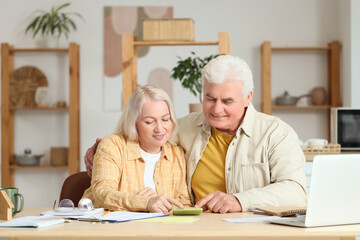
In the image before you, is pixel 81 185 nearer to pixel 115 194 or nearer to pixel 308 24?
pixel 115 194

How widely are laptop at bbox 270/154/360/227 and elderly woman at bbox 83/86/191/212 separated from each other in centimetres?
78

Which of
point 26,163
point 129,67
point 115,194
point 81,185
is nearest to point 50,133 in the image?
point 26,163

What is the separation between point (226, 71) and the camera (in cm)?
233

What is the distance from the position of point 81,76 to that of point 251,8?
191 cm

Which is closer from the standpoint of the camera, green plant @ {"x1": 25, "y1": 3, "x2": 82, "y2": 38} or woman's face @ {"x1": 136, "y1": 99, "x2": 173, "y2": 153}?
woman's face @ {"x1": 136, "y1": 99, "x2": 173, "y2": 153}

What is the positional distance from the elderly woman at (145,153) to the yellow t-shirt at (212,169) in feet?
0.18

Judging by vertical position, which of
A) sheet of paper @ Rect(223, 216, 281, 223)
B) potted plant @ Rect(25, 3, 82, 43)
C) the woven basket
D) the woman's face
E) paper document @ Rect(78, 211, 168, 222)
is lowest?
the woven basket

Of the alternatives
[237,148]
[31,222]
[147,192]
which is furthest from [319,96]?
[31,222]

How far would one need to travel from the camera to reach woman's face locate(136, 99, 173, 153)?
233cm

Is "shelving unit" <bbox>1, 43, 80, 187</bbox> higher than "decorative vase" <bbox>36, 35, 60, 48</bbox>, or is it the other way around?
"decorative vase" <bbox>36, 35, 60, 48</bbox>

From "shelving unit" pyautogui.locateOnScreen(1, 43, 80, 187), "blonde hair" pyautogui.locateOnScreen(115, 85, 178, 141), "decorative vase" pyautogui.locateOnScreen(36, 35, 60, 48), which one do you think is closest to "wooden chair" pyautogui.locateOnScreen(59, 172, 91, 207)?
"blonde hair" pyautogui.locateOnScreen(115, 85, 178, 141)

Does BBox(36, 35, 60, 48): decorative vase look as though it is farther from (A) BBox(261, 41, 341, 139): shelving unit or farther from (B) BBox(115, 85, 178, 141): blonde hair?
(B) BBox(115, 85, 178, 141): blonde hair

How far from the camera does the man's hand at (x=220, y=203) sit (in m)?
1.97

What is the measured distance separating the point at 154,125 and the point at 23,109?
3.77m
